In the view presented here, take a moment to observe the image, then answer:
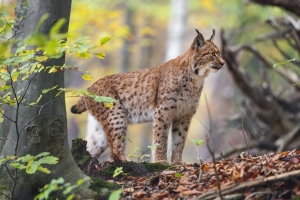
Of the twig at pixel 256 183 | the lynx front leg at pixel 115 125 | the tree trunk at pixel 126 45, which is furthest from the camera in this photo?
the tree trunk at pixel 126 45

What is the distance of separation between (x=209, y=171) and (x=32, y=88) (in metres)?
1.72

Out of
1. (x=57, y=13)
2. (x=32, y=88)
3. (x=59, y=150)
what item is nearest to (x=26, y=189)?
(x=59, y=150)

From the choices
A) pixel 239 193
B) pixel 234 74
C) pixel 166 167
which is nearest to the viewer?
pixel 239 193

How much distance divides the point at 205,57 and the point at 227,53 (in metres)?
3.16

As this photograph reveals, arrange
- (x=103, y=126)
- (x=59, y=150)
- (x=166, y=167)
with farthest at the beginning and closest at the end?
1. (x=103, y=126)
2. (x=166, y=167)
3. (x=59, y=150)

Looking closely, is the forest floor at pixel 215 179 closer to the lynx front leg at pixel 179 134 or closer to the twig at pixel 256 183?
the twig at pixel 256 183

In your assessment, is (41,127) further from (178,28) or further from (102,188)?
(178,28)

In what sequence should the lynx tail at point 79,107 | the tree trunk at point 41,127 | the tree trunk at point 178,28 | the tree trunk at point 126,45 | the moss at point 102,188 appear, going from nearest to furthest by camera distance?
the moss at point 102,188 < the tree trunk at point 41,127 < the lynx tail at point 79,107 < the tree trunk at point 178,28 < the tree trunk at point 126,45

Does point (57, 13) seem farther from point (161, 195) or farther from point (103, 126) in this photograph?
point (103, 126)

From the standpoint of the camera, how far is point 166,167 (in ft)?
20.0

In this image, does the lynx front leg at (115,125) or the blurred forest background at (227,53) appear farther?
the blurred forest background at (227,53)

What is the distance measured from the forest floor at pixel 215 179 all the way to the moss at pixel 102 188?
117mm

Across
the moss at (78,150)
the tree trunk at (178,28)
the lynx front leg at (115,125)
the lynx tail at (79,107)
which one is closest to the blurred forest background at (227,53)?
the tree trunk at (178,28)

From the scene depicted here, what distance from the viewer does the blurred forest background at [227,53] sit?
11.7 meters
